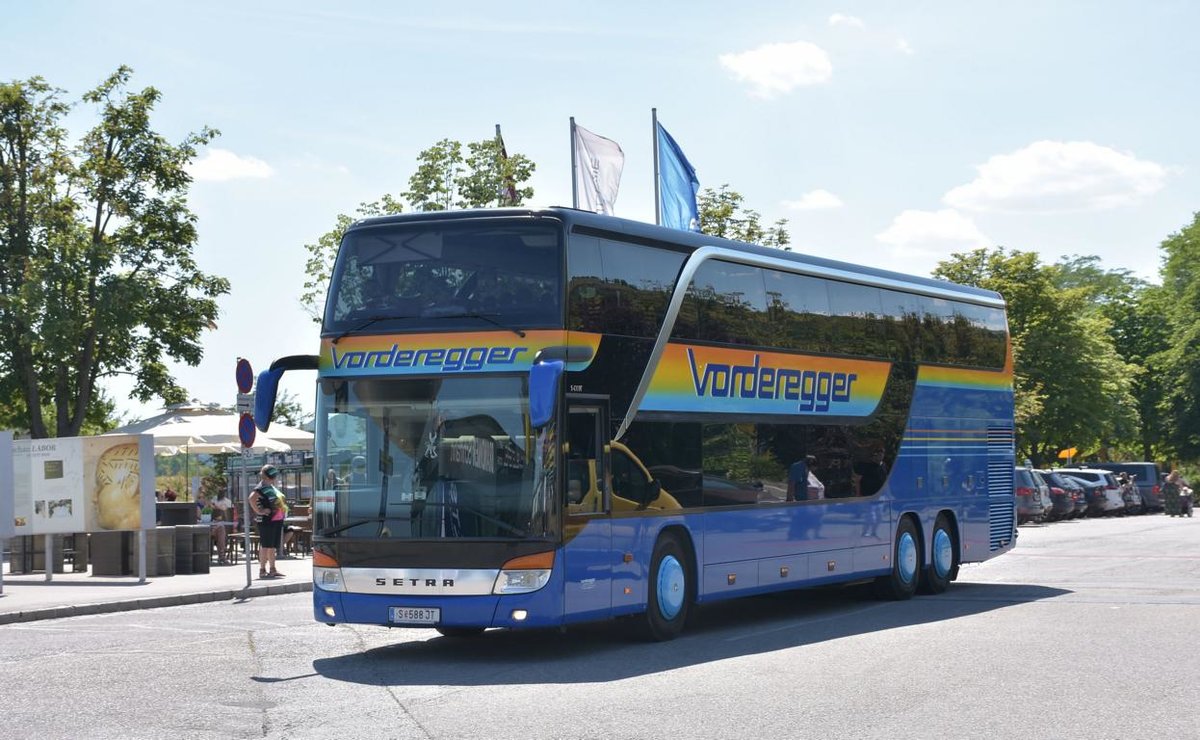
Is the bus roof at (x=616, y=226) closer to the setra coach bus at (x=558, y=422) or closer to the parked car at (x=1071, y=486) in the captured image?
the setra coach bus at (x=558, y=422)

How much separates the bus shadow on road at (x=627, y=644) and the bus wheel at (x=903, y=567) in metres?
0.23

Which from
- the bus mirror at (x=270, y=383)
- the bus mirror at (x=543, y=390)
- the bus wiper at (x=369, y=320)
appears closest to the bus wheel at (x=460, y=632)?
the bus mirror at (x=270, y=383)

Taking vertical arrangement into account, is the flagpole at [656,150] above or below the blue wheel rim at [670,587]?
above

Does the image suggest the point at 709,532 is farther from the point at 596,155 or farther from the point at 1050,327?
the point at 1050,327

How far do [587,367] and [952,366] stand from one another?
358 inches

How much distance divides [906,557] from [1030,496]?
28809 millimetres

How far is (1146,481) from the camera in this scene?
64062mm

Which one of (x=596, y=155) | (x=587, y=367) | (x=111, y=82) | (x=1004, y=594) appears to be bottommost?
(x=1004, y=594)

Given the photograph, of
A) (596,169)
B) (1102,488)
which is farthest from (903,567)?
(1102,488)

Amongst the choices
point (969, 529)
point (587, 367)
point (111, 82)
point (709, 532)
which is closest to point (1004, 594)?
point (969, 529)

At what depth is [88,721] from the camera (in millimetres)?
10562

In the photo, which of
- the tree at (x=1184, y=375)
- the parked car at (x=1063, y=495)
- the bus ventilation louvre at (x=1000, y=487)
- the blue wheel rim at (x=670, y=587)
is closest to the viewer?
the blue wheel rim at (x=670, y=587)

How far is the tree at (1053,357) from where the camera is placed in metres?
69.7

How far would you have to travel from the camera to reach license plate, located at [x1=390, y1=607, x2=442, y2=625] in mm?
13648
